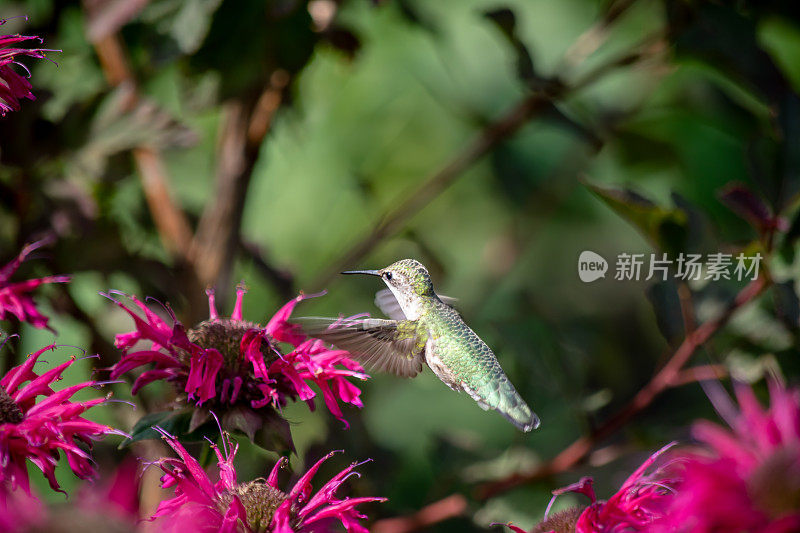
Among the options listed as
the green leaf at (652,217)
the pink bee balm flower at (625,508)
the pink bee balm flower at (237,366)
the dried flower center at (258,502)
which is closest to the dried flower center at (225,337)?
the pink bee balm flower at (237,366)

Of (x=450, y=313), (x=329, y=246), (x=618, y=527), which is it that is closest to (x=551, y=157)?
(x=329, y=246)

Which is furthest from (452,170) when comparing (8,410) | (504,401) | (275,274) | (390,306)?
(8,410)

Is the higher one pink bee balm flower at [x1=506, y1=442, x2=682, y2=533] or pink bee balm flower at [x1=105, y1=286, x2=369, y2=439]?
pink bee balm flower at [x1=105, y1=286, x2=369, y2=439]

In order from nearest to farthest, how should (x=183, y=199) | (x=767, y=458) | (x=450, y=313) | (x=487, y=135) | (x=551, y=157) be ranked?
1. (x=767, y=458)
2. (x=450, y=313)
3. (x=487, y=135)
4. (x=183, y=199)
5. (x=551, y=157)

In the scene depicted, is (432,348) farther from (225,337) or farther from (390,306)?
(225,337)

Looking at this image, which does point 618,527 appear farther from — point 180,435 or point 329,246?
point 329,246

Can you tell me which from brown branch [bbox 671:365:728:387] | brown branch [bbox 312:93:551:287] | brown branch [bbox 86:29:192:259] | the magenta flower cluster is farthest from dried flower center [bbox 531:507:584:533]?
brown branch [bbox 86:29:192:259]

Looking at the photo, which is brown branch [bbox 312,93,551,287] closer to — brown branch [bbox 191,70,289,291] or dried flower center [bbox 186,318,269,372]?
brown branch [bbox 191,70,289,291]
